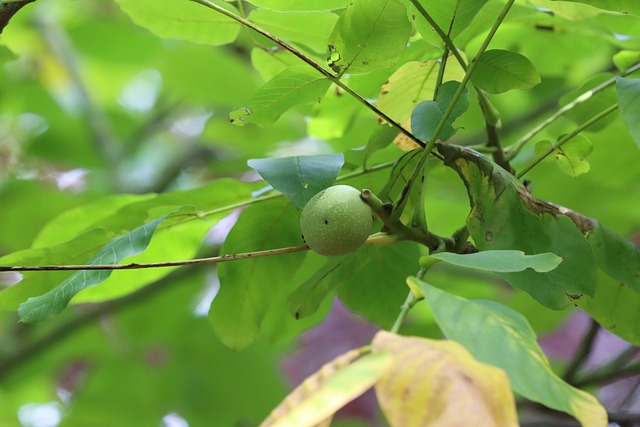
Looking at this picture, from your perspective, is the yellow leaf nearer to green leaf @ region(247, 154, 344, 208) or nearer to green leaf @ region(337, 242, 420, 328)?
green leaf @ region(247, 154, 344, 208)

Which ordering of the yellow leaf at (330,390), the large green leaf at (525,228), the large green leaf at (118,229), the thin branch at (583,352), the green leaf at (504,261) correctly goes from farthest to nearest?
the thin branch at (583,352) → the large green leaf at (118,229) → the large green leaf at (525,228) → the green leaf at (504,261) → the yellow leaf at (330,390)

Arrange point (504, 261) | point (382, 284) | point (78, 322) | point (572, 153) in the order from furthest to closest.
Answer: point (78, 322), point (382, 284), point (572, 153), point (504, 261)

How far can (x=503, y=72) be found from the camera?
67 cm

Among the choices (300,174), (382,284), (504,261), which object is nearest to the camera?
(504,261)

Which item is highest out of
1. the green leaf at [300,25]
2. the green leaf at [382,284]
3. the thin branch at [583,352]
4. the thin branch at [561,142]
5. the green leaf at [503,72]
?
the green leaf at [503,72]

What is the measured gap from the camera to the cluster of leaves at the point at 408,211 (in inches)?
17.6

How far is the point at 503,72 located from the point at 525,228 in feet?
0.44

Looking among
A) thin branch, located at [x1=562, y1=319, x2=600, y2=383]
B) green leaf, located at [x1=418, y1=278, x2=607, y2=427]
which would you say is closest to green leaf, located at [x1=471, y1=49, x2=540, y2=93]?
green leaf, located at [x1=418, y1=278, x2=607, y2=427]

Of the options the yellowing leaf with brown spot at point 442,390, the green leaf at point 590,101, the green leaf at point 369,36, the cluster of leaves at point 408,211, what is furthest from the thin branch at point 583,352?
the yellowing leaf with brown spot at point 442,390

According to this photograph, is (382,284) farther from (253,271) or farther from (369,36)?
(369,36)

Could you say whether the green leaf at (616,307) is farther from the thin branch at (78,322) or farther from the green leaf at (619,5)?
the thin branch at (78,322)

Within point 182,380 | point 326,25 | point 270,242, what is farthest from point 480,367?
point 182,380

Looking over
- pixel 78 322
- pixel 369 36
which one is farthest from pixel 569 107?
pixel 78 322

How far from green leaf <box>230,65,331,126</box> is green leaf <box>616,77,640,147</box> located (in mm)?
226
